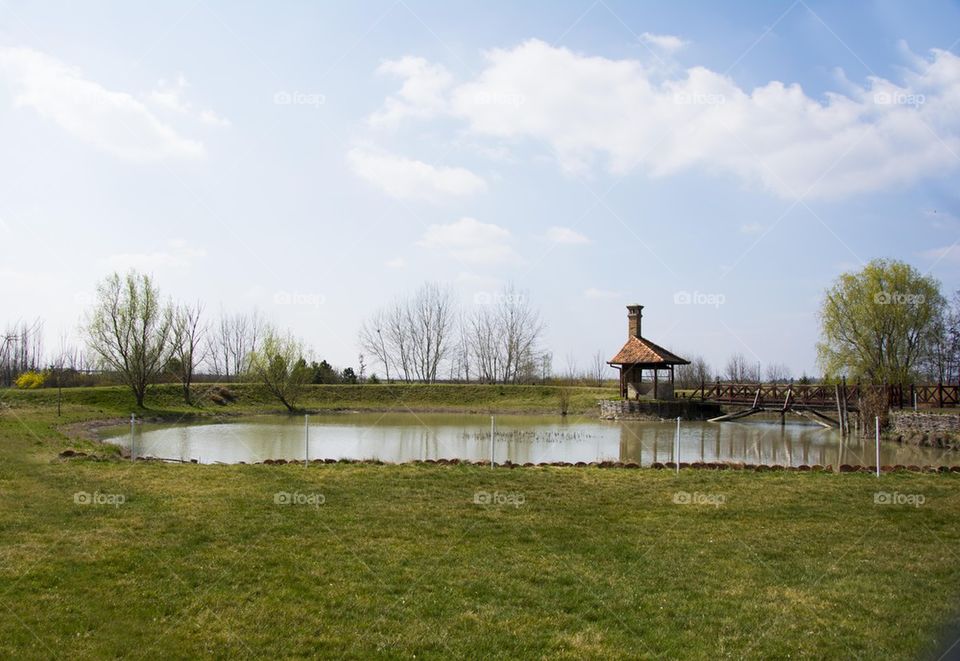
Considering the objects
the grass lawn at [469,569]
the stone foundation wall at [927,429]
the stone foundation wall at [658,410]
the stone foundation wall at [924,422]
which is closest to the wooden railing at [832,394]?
the stone foundation wall at [658,410]

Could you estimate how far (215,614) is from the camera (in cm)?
539

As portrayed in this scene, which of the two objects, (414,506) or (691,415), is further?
(691,415)

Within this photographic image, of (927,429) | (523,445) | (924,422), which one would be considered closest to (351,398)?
(523,445)

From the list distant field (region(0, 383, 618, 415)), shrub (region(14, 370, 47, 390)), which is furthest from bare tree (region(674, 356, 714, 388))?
shrub (region(14, 370, 47, 390))

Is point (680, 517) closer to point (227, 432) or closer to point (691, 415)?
point (227, 432)

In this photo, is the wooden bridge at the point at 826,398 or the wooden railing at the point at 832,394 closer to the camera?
the wooden bridge at the point at 826,398

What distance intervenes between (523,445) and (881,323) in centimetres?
2569

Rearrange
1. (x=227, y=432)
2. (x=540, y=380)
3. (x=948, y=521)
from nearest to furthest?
(x=948, y=521), (x=227, y=432), (x=540, y=380)

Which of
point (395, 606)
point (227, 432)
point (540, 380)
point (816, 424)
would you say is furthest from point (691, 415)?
point (395, 606)

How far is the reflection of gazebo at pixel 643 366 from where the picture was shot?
39344 mm

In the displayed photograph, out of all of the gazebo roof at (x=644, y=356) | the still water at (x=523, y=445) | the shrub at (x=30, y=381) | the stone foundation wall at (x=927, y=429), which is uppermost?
the gazebo roof at (x=644, y=356)

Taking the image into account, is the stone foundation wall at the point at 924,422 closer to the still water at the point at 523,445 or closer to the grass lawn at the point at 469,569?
Result: the still water at the point at 523,445

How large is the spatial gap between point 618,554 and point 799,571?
1.78 m

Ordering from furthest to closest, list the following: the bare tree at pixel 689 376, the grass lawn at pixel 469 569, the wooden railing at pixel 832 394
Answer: the bare tree at pixel 689 376
the wooden railing at pixel 832 394
the grass lawn at pixel 469 569
